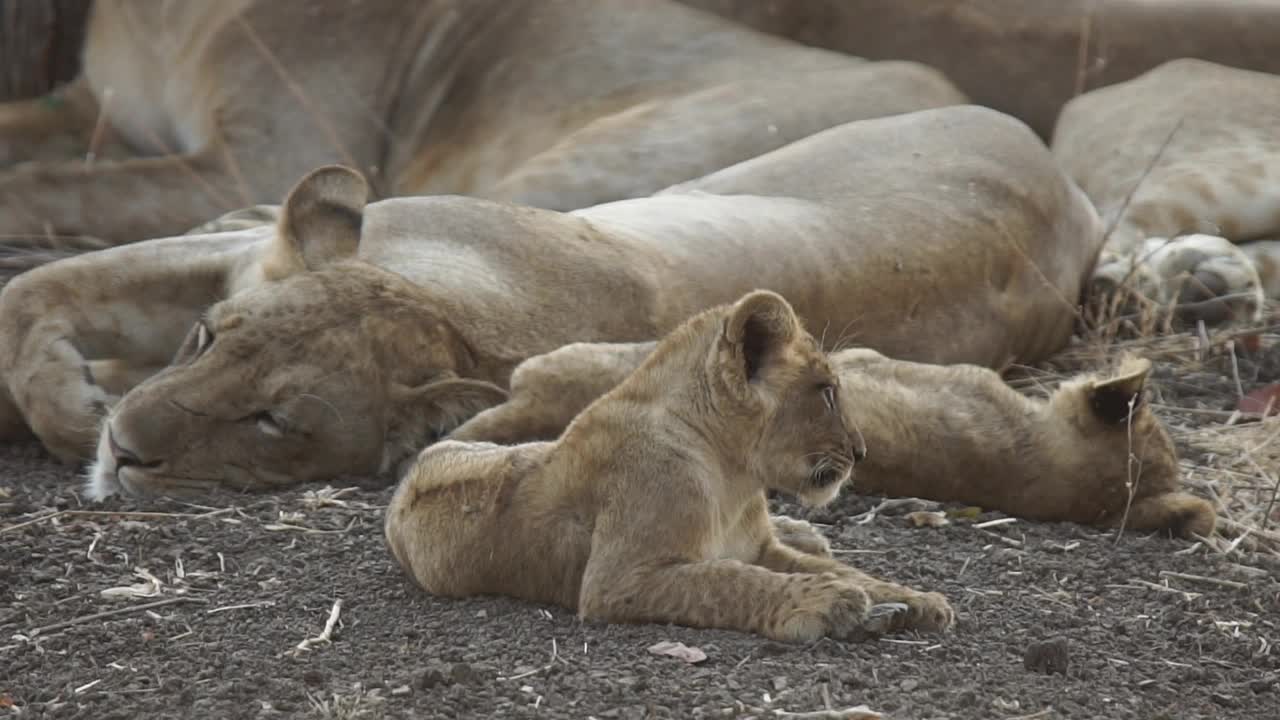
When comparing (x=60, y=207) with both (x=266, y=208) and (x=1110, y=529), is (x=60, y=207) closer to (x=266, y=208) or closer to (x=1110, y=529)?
(x=266, y=208)

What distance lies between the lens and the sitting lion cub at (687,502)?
9.04ft

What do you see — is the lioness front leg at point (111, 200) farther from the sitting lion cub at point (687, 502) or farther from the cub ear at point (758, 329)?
the cub ear at point (758, 329)

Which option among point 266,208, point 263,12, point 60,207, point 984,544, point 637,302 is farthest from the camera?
point 263,12

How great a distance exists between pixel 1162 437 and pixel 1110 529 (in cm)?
20

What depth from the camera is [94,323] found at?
4262mm

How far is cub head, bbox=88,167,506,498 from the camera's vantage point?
146 inches

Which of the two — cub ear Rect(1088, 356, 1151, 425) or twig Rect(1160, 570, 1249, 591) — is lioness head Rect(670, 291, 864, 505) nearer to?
twig Rect(1160, 570, 1249, 591)

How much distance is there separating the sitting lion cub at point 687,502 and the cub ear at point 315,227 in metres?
1.00

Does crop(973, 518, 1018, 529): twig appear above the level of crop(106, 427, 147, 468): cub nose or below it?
below

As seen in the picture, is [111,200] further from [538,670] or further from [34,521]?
[538,670]

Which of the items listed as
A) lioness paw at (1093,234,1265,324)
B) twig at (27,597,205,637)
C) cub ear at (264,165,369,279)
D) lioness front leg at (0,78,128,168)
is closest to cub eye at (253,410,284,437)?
cub ear at (264,165,369,279)

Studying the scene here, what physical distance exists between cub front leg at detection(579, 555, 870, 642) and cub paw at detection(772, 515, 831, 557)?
13.5 inches

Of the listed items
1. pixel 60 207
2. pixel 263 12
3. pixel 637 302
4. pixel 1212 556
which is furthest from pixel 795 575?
pixel 263 12

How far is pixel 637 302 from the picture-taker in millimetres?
4070
